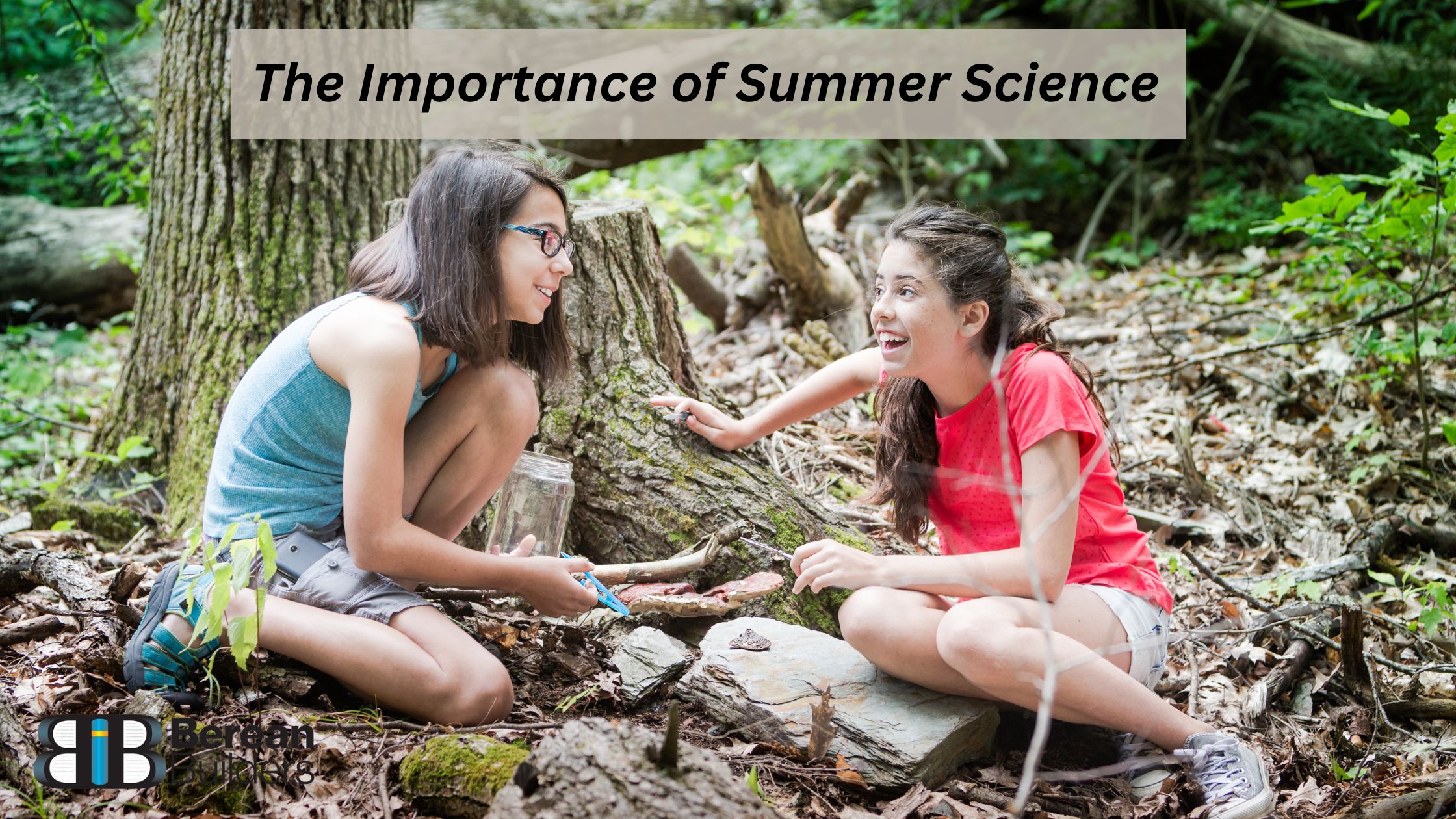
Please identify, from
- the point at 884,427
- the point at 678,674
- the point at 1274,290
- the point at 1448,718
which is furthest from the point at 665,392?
the point at 1274,290

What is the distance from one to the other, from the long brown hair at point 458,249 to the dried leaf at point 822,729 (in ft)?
3.59

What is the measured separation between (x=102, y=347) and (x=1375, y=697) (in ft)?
21.6

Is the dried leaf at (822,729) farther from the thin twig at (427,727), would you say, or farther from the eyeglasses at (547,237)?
the eyeglasses at (547,237)

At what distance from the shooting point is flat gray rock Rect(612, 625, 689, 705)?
2262mm

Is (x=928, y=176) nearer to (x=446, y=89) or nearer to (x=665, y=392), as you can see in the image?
(x=446, y=89)

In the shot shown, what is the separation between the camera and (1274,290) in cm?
542

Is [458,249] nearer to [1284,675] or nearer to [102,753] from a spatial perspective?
[102,753]

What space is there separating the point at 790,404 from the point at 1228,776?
1323 mm

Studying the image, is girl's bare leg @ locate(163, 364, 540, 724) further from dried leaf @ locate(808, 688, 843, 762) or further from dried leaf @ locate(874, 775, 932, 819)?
dried leaf @ locate(874, 775, 932, 819)

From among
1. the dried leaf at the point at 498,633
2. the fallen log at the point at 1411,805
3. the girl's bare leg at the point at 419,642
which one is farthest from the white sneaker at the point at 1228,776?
the dried leaf at the point at 498,633

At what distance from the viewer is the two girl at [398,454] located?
6.78 ft
